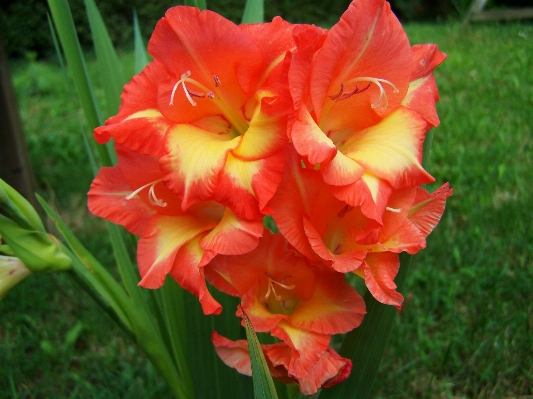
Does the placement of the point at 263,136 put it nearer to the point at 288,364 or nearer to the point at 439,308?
the point at 288,364

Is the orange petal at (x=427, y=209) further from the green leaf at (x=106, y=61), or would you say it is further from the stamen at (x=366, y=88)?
the green leaf at (x=106, y=61)

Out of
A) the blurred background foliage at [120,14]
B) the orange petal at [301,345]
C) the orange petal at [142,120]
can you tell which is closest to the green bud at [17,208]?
the orange petal at [142,120]

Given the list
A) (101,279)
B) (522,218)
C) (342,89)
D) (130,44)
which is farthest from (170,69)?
(130,44)

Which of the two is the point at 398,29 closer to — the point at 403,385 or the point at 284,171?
the point at 284,171

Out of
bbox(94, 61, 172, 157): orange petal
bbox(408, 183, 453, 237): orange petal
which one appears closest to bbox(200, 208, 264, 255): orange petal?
bbox(94, 61, 172, 157): orange petal

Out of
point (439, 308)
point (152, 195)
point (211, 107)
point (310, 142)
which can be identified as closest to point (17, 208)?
point (152, 195)

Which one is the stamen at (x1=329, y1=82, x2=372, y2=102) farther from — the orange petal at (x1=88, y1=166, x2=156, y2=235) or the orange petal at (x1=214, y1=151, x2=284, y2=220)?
the orange petal at (x1=88, y1=166, x2=156, y2=235)
